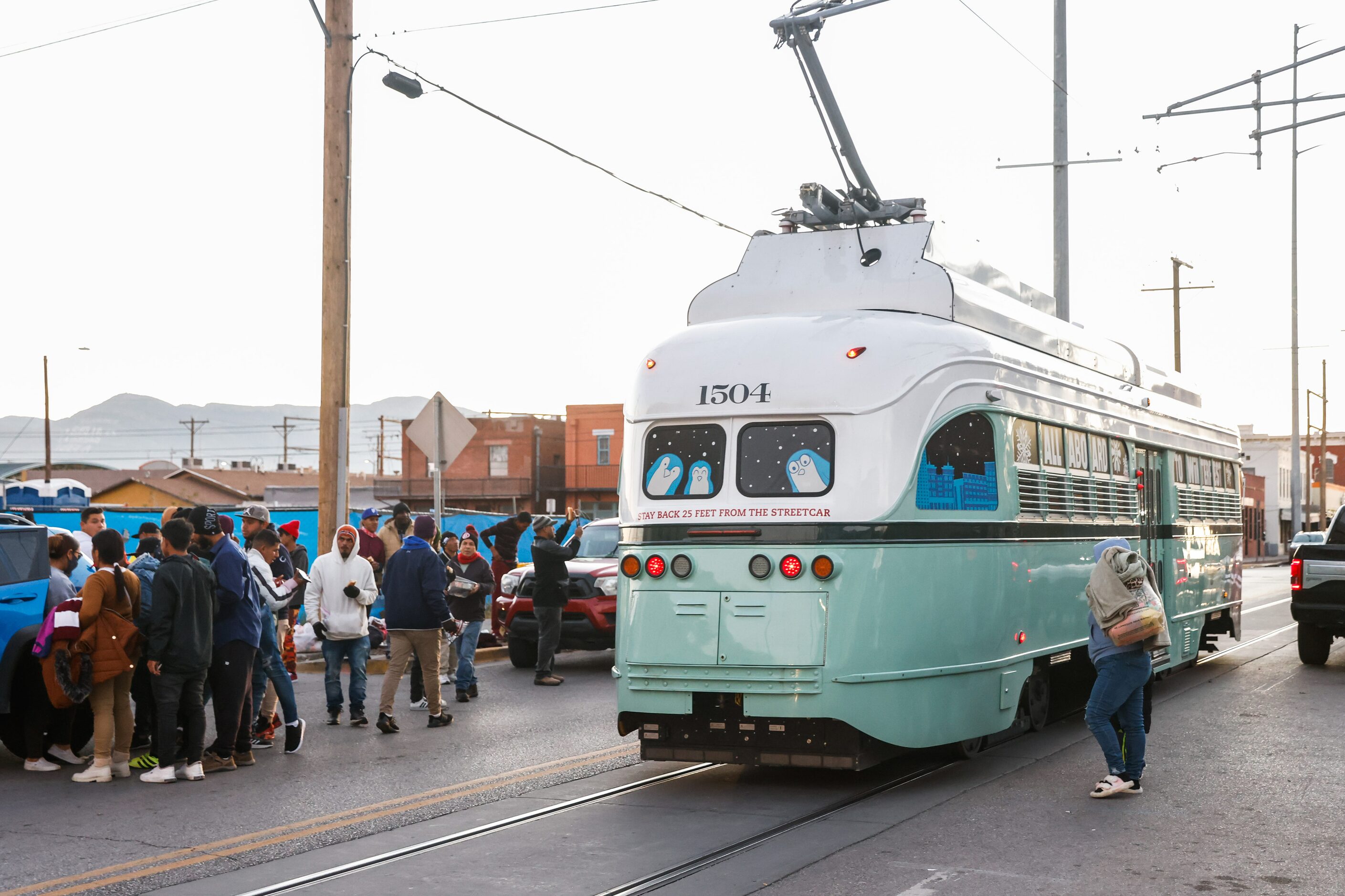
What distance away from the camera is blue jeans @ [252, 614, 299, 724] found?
412 inches

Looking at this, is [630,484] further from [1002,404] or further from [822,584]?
[1002,404]

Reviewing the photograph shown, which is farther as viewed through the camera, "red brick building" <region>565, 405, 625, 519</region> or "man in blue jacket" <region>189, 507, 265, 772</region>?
"red brick building" <region>565, 405, 625, 519</region>

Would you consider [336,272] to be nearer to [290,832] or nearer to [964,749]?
[290,832]

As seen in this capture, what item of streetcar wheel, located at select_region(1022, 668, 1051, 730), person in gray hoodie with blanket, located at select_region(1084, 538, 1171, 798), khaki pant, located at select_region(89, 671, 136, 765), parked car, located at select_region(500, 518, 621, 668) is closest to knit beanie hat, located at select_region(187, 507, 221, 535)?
khaki pant, located at select_region(89, 671, 136, 765)

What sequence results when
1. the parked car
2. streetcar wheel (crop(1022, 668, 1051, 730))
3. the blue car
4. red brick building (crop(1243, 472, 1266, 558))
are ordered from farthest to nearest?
red brick building (crop(1243, 472, 1266, 558))
the parked car
streetcar wheel (crop(1022, 668, 1051, 730))
the blue car

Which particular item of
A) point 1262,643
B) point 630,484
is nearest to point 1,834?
point 630,484

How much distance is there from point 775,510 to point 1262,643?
1343cm

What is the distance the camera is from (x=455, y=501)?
72.0 metres

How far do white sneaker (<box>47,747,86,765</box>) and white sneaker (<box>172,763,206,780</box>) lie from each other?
103cm

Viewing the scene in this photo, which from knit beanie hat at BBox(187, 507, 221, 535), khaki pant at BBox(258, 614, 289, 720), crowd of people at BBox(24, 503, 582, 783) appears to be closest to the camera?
crowd of people at BBox(24, 503, 582, 783)

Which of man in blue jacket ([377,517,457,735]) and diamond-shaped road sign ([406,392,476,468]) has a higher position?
diamond-shaped road sign ([406,392,476,468])

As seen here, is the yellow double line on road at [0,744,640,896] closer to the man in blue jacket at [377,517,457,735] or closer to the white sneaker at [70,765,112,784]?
the man in blue jacket at [377,517,457,735]

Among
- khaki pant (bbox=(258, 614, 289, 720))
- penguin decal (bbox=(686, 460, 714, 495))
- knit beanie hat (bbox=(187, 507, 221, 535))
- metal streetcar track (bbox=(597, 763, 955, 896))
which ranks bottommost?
metal streetcar track (bbox=(597, 763, 955, 896))

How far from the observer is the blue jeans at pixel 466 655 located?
44.3 ft
